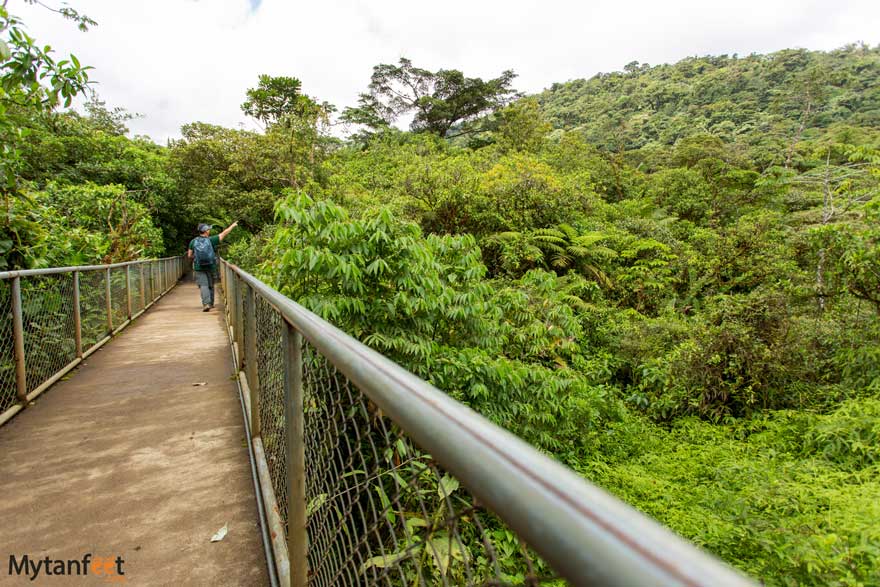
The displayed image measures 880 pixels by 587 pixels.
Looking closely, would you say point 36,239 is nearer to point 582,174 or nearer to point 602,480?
point 602,480

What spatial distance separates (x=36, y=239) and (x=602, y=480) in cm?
587

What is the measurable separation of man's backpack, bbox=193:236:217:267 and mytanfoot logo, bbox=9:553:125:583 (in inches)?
262

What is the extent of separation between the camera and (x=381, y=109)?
28922mm

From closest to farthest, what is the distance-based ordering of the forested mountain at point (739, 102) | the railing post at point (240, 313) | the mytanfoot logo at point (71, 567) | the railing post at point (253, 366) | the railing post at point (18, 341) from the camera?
the mytanfoot logo at point (71, 567), the railing post at point (253, 366), the railing post at point (18, 341), the railing post at point (240, 313), the forested mountain at point (739, 102)

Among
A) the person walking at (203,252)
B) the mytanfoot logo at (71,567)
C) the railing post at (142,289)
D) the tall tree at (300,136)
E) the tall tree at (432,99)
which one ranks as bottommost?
the mytanfoot logo at (71,567)

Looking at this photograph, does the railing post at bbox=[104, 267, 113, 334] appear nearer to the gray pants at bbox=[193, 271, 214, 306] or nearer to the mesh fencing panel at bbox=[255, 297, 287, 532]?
the gray pants at bbox=[193, 271, 214, 306]

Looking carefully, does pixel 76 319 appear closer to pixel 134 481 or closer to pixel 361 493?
pixel 134 481

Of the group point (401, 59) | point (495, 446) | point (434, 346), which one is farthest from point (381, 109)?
point (495, 446)

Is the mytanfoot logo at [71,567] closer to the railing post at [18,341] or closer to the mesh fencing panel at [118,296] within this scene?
the railing post at [18,341]

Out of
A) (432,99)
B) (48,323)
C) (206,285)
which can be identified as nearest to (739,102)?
(432,99)

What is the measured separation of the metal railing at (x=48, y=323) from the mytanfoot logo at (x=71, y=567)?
1771 mm

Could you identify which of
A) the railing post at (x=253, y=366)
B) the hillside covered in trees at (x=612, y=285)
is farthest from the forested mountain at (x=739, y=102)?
the railing post at (x=253, y=366)

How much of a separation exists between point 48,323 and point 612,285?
32.4 ft

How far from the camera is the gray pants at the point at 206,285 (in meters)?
8.55
